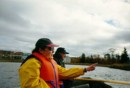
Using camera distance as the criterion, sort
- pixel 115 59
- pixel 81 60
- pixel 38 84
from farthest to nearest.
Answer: pixel 81 60, pixel 115 59, pixel 38 84

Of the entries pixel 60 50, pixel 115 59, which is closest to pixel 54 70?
pixel 60 50

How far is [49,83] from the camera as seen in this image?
4102 mm

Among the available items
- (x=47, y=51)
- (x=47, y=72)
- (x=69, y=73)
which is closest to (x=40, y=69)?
(x=47, y=72)

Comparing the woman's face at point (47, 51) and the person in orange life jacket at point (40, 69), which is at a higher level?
the woman's face at point (47, 51)

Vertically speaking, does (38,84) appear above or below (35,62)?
below

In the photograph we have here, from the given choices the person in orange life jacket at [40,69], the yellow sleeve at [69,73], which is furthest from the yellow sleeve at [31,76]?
the yellow sleeve at [69,73]

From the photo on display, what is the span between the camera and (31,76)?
375 cm

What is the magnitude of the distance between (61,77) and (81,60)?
173935mm

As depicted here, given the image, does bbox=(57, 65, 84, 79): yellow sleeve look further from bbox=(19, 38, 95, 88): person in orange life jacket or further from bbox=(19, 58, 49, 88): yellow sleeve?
bbox=(19, 58, 49, 88): yellow sleeve

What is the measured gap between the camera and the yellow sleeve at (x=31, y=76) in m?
3.75

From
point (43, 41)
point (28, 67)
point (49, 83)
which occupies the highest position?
point (43, 41)

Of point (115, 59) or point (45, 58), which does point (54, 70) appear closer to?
point (45, 58)

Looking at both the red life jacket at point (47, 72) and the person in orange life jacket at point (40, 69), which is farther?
the red life jacket at point (47, 72)

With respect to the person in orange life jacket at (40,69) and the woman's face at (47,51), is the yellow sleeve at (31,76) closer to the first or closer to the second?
the person in orange life jacket at (40,69)
